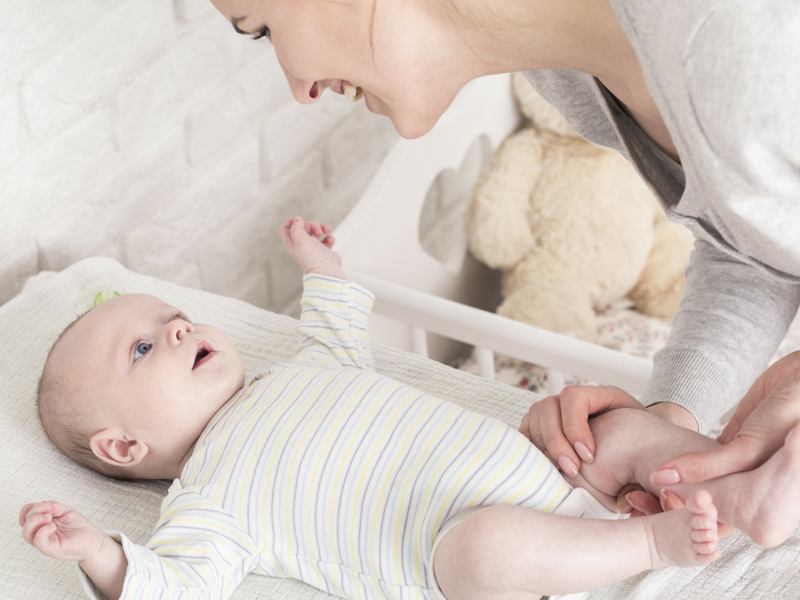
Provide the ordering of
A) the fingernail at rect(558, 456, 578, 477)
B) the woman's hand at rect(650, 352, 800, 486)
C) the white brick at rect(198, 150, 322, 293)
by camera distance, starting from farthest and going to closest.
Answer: the white brick at rect(198, 150, 322, 293) < the fingernail at rect(558, 456, 578, 477) < the woman's hand at rect(650, 352, 800, 486)

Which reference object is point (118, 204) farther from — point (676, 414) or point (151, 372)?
point (676, 414)

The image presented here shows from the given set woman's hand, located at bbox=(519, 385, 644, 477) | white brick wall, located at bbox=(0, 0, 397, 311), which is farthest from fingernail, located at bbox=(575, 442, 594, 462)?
white brick wall, located at bbox=(0, 0, 397, 311)

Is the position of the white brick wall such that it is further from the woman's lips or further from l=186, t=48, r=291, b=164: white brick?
the woman's lips

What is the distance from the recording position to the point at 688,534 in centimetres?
62

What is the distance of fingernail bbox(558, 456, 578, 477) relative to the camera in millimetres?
743

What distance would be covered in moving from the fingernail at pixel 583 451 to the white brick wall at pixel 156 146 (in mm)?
766

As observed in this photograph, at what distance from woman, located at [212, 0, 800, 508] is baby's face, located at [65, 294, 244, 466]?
32cm

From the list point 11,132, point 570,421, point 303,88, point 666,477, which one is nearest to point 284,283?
point 11,132

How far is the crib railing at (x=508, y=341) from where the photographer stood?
39.9 inches

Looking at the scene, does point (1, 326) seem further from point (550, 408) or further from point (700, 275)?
point (700, 275)

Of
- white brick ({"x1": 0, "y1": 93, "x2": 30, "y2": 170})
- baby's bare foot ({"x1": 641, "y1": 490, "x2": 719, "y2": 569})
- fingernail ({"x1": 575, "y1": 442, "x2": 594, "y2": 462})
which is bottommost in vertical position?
fingernail ({"x1": 575, "y1": 442, "x2": 594, "y2": 462})

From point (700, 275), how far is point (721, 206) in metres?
0.28

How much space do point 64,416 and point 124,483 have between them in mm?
108

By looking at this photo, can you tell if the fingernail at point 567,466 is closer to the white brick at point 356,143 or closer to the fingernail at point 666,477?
the fingernail at point 666,477
